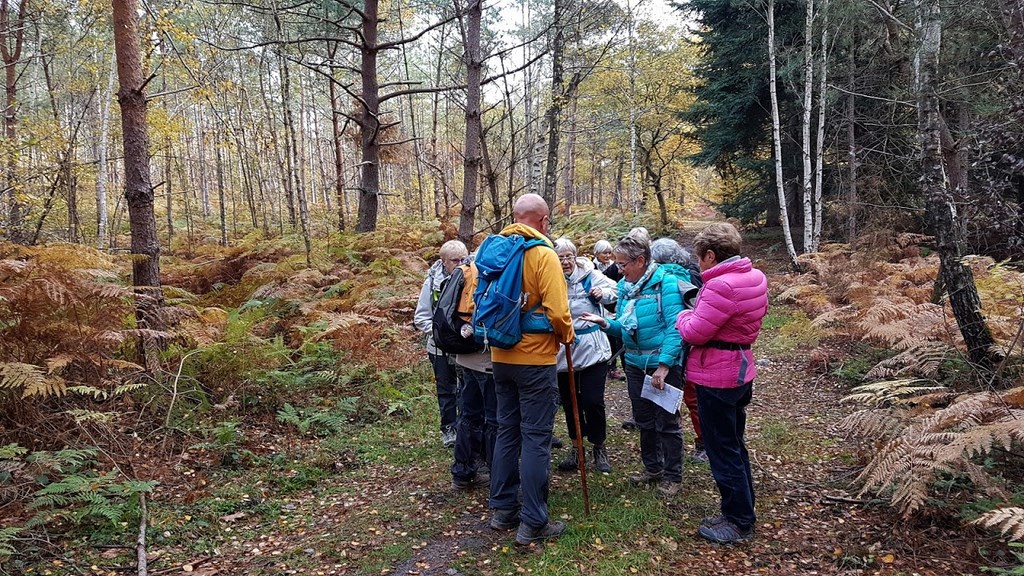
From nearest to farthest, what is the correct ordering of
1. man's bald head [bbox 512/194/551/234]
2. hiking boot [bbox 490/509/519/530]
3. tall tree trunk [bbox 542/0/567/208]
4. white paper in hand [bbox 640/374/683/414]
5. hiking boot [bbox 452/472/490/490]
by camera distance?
man's bald head [bbox 512/194/551/234]
hiking boot [bbox 490/509/519/530]
white paper in hand [bbox 640/374/683/414]
hiking boot [bbox 452/472/490/490]
tall tree trunk [bbox 542/0/567/208]

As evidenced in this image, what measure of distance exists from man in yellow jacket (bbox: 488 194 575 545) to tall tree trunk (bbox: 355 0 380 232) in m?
8.04

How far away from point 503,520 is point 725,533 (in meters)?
1.45

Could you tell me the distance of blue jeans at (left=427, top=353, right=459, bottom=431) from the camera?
4.96 metres

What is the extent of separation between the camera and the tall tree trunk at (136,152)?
16.7 ft

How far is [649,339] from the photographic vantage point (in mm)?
4020

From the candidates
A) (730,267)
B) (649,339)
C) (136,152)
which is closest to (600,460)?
(649,339)

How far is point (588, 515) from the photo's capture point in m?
3.75

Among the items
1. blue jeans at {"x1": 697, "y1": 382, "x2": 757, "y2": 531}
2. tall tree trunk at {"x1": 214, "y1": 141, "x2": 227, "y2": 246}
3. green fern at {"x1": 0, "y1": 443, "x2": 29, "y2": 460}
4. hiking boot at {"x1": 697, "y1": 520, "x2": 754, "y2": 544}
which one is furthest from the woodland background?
tall tree trunk at {"x1": 214, "y1": 141, "x2": 227, "y2": 246}

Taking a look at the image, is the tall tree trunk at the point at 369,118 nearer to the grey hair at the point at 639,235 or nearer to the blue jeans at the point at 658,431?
the grey hair at the point at 639,235

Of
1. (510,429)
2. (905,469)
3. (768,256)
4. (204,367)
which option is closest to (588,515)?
(510,429)

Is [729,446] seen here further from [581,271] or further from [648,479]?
[581,271]

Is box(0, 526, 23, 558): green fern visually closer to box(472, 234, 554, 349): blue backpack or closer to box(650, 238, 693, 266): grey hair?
box(472, 234, 554, 349): blue backpack

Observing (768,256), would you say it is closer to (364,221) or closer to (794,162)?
(794,162)

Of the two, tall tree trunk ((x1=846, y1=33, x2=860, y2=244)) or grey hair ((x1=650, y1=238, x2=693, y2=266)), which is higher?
tall tree trunk ((x1=846, y1=33, x2=860, y2=244))
